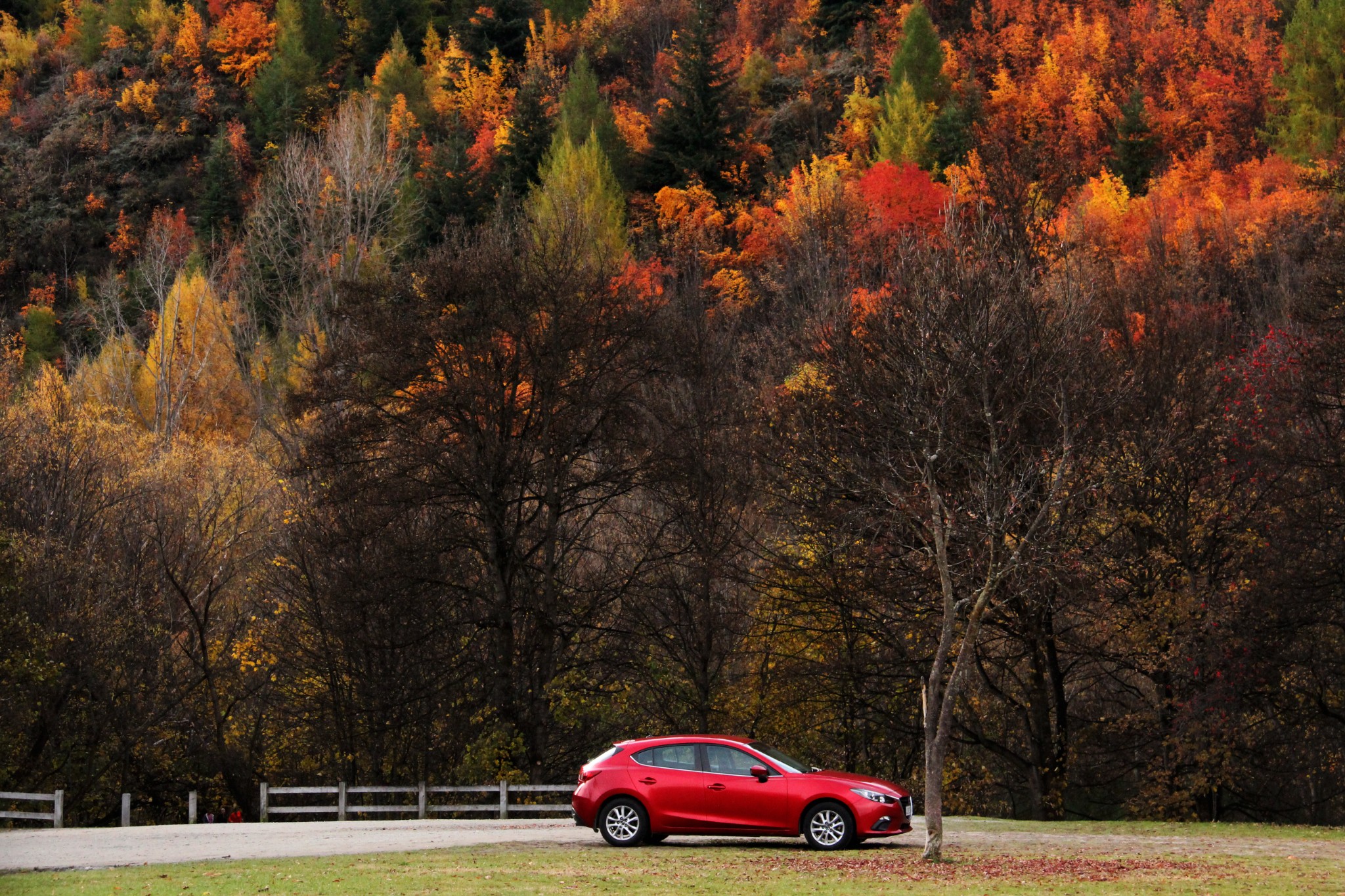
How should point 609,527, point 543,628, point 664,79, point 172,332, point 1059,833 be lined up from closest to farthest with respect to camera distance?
point 1059,833
point 543,628
point 609,527
point 172,332
point 664,79

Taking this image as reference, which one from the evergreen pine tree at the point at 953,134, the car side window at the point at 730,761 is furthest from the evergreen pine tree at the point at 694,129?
the car side window at the point at 730,761

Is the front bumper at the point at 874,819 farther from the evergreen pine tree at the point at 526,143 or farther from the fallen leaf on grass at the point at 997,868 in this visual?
the evergreen pine tree at the point at 526,143

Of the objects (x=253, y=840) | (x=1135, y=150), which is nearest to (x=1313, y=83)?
(x=1135, y=150)

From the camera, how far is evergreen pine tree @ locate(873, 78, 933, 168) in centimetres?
7125

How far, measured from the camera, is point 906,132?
72.3 metres

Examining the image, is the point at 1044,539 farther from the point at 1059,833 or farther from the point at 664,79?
the point at 664,79

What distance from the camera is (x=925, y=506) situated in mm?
30625

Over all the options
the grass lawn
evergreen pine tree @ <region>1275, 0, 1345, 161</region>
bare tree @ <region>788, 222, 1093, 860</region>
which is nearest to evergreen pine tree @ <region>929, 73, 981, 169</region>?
evergreen pine tree @ <region>1275, 0, 1345, 161</region>

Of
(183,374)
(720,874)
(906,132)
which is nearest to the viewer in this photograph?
(720,874)

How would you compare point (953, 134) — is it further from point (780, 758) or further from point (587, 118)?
point (780, 758)

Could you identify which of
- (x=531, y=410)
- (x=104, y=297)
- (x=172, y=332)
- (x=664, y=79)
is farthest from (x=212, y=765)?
(x=664, y=79)

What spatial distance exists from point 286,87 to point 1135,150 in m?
59.1

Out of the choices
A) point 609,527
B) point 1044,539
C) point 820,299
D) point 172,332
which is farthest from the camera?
point 172,332

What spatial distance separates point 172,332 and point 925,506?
46.0 metres
